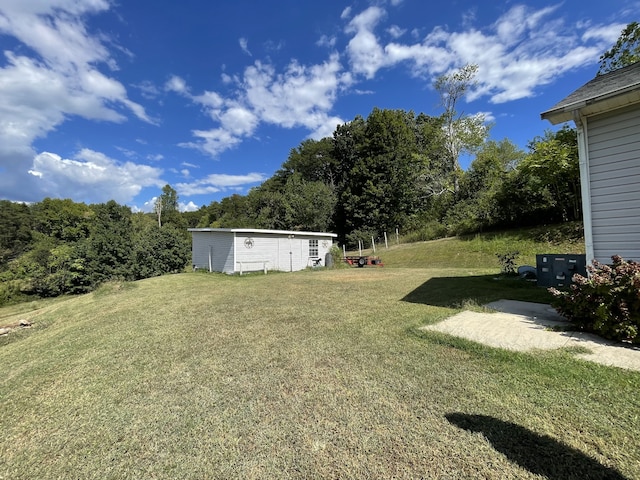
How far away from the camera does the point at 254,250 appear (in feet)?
54.4

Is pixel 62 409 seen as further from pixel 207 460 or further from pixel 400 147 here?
pixel 400 147

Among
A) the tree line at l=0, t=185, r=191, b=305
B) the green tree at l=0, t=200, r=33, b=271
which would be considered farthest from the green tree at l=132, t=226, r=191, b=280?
the green tree at l=0, t=200, r=33, b=271

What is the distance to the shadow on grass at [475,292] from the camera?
6.63 metres

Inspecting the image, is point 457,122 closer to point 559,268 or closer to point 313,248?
point 313,248

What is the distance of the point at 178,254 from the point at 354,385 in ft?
67.7

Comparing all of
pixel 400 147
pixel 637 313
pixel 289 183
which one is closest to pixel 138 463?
pixel 637 313

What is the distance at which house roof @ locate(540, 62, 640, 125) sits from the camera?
4.23 metres

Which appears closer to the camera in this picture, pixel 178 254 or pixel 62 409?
pixel 62 409

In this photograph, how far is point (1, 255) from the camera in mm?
33062

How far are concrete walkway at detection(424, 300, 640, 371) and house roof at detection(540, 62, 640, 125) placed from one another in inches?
129

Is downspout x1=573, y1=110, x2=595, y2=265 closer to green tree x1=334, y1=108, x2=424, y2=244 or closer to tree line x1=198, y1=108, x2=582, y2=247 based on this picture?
tree line x1=198, y1=108, x2=582, y2=247

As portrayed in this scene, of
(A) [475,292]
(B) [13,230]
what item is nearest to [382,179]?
(A) [475,292]

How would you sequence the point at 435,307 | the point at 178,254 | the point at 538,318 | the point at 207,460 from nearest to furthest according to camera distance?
the point at 207,460 → the point at 538,318 → the point at 435,307 → the point at 178,254

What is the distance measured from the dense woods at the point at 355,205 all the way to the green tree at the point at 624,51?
3.41 meters
